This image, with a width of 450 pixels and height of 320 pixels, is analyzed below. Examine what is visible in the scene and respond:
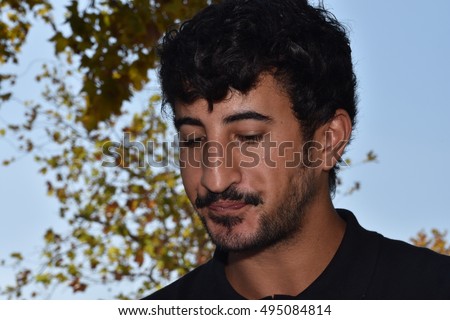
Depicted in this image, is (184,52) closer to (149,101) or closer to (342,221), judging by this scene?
(342,221)

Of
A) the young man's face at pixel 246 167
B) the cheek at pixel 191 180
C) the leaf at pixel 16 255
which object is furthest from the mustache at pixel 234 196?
the leaf at pixel 16 255

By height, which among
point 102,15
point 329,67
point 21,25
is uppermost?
point 21,25

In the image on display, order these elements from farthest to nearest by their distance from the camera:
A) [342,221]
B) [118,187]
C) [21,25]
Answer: [118,187] < [21,25] < [342,221]

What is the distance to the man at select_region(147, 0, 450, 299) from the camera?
323 centimetres

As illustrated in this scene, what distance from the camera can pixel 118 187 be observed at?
948cm

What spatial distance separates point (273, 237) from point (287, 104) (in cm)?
65

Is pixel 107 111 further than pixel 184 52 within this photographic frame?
Yes

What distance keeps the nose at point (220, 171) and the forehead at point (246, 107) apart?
16 cm

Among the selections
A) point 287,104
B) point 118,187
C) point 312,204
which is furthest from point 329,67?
point 118,187

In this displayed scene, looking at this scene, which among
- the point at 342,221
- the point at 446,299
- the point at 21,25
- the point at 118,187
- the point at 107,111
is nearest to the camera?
the point at 446,299

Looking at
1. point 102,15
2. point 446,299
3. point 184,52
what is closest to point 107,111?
point 102,15

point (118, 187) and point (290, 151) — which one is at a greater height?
point (118, 187)

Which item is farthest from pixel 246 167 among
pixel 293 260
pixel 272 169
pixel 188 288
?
pixel 188 288

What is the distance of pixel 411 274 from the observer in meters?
3.29
